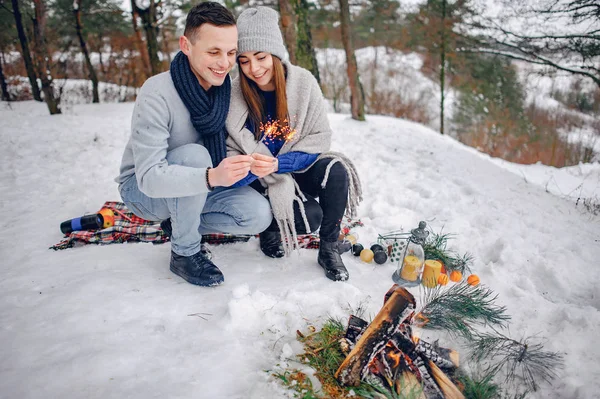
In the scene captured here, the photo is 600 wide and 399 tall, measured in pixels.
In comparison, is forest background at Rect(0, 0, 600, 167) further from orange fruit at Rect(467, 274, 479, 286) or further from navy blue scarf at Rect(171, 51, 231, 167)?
orange fruit at Rect(467, 274, 479, 286)

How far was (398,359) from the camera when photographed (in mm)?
1426

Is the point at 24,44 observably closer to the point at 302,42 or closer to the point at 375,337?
the point at 302,42

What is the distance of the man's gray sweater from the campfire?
3.55 ft

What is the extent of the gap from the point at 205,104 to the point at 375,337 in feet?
5.10

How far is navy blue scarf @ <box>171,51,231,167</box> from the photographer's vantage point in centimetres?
193

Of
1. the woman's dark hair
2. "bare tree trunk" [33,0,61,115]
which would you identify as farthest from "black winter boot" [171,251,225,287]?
"bare tree trunk" [33,0,61,115]

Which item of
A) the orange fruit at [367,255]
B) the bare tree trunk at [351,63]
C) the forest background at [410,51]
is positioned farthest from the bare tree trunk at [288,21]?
the orange fruit at [367,255]

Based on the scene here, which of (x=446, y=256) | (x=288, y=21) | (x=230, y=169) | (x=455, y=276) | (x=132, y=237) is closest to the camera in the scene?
(x=230, y=169)

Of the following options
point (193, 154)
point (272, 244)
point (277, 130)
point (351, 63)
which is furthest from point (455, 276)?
point (351, 63)

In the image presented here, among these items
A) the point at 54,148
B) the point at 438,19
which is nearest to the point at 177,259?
the point at 54,148

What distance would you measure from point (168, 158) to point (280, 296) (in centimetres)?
104

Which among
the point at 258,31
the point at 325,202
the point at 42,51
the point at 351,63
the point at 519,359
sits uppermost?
the point at 42,51

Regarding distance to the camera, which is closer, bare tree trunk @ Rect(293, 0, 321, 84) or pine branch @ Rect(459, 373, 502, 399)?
pine branch @ Rect(459, 373, 502, 399)

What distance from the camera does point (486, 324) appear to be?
1.78 metres
